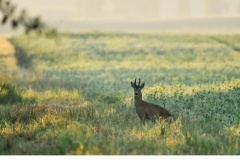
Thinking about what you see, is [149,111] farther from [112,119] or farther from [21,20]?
[21,20]

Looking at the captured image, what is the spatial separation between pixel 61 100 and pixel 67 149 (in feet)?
22.8

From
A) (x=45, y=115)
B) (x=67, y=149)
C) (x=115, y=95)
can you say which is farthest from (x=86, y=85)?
(x=67, y=149)

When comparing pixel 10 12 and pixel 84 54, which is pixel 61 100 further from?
pixel 84 54

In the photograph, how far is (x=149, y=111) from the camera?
1067 centimetres

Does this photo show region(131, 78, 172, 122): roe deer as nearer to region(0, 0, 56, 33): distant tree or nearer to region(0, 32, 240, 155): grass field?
region(0, 32, 240, 155): grass field

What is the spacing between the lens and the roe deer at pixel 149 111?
1059 centimetres

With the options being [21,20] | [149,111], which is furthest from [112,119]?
[21,20]

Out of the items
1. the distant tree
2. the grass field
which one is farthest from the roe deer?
the distant tree

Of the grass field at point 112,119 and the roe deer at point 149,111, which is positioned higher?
the roe deer at point 149,111

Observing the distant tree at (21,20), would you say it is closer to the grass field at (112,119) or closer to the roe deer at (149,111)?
the grass field at (112,119)

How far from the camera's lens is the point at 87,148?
7824 mm

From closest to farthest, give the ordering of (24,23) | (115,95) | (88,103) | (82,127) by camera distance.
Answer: (24,23), (82,127), (88,103), (115,95)

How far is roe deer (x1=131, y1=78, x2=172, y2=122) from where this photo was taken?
10586 millimetres

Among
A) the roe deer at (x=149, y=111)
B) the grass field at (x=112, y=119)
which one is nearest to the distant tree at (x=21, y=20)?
the grass field at (x=112, y=119)
